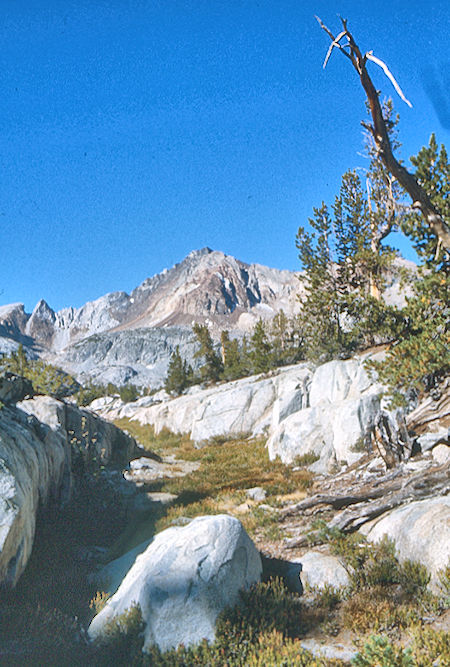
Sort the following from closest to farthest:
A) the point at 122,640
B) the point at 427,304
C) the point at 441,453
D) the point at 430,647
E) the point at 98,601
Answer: the point at 430,647, the point at 122,640, the point at 98,601, the point at 427,304, the point at 441,453

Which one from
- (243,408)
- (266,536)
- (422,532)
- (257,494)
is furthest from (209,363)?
(422,532)

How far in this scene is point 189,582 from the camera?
250 inches

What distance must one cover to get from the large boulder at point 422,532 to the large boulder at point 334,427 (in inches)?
237

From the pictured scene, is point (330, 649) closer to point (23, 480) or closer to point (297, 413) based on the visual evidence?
point (23, 480)

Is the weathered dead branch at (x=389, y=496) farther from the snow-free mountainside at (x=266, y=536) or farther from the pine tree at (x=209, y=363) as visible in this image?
the pine tree at (x=209, y=363)

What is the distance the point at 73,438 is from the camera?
15.4 m

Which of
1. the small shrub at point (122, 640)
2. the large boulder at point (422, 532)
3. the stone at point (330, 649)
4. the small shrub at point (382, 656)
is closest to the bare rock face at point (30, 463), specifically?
the small shrub at point (122, 640)

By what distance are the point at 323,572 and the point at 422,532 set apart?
6.48 ft

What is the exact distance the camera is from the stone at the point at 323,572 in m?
7.23

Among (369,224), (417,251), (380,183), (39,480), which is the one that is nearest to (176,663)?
(39,480)

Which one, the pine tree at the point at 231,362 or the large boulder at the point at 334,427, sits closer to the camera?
the large boulder at the point at 334,427

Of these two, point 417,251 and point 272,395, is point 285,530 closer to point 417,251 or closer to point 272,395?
point 417,251

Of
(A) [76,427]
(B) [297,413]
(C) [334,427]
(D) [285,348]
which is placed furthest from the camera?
(D) [285,348]

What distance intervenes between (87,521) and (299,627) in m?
6.82
